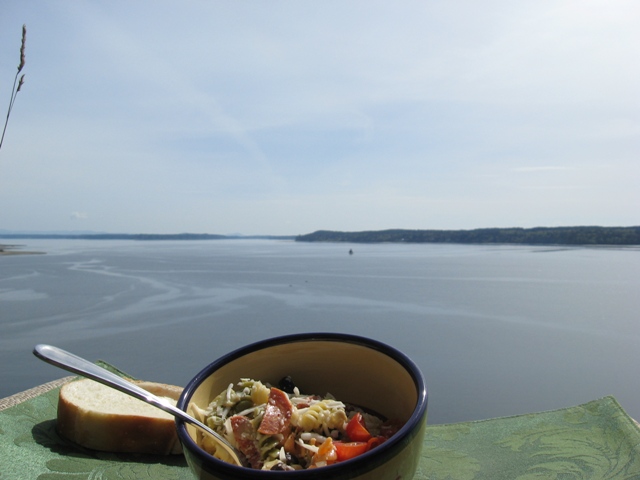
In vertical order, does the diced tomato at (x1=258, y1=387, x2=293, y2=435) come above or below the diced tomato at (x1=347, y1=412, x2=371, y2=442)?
above

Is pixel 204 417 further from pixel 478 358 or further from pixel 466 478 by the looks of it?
pixel 478 358

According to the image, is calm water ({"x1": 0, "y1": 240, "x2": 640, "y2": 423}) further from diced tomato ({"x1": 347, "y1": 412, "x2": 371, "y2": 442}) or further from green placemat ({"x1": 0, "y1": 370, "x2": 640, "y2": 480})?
diced tomato ({"x1": 347, "y1": 412, "x2": 371, "y2": 442})

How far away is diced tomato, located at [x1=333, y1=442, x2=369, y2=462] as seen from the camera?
49 centimetres

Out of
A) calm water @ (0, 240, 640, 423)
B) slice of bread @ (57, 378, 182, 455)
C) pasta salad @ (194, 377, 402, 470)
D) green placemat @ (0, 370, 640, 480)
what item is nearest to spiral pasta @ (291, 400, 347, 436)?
pasta salad @ (194, 377, 402, 470)

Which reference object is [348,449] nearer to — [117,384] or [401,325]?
[117,384]

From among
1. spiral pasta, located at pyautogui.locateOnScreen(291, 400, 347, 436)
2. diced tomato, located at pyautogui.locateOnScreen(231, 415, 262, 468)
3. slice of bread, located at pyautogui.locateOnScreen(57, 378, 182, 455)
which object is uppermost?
spiral pasta, located at pyautogui.locateOnScreen(291, 400, 347, 436)

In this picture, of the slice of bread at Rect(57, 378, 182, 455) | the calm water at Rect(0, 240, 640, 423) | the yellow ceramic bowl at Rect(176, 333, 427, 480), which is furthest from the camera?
the calm water at Rect(0, 240, 640, 423)

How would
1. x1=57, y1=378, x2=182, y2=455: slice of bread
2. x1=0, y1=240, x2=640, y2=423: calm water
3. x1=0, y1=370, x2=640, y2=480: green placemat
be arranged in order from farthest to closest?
x1=0, y1=240, x2=640, y2=423: calm water < x1=57, y1=378, x2=182, y2=455: slice of bread < x1=0, y1=370, x2=640, y2=480: green placemat

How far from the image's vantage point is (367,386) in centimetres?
67

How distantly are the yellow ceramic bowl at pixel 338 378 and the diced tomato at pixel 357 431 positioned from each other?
0.19 ft

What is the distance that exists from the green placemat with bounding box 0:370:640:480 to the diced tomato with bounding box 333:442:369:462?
19cm

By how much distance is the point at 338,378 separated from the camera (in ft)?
2.28

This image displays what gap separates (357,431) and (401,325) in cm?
158

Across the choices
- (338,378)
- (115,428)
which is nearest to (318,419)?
(338,378)
